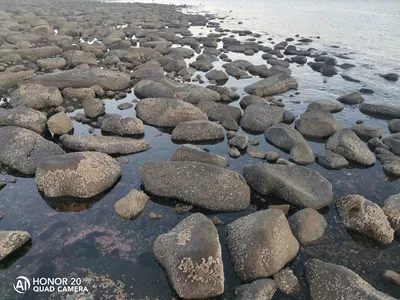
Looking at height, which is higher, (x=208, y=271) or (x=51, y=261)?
(x=208, y=271)

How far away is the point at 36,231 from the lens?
25.7 ft

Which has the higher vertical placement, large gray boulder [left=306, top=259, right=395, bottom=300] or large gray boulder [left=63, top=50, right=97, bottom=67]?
large gray boulder [left=306, top=259, right=395, bottom=300]

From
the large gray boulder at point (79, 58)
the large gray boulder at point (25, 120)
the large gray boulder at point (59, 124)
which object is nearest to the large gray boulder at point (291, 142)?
the large gray boulder at point (59, 124)

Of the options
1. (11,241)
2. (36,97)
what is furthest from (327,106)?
(11,241)

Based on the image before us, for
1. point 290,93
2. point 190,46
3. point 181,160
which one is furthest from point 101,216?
point 190,46

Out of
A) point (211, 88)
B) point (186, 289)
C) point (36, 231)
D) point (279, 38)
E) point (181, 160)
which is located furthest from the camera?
point (279, 38)

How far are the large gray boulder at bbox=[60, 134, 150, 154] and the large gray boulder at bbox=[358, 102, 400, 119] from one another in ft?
36.2

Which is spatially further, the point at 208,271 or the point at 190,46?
the point at 190,46

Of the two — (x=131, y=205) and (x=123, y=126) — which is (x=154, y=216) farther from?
(x=123, y=126)

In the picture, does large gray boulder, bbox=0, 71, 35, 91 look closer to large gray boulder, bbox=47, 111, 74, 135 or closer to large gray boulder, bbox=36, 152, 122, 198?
large gray boulder, bbox=47, 111, 74, 135

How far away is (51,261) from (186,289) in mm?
3123

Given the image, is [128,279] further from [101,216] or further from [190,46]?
[190,46]

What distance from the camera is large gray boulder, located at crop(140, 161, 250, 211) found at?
8648 millimetres

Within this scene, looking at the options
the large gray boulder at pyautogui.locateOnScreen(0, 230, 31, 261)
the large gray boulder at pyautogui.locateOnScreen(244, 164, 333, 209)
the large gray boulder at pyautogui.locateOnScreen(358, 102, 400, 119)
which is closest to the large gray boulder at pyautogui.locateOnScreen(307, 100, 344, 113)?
the large gray boulder at pyautogui.locateOnScreen(358, 102, 400, 119)
